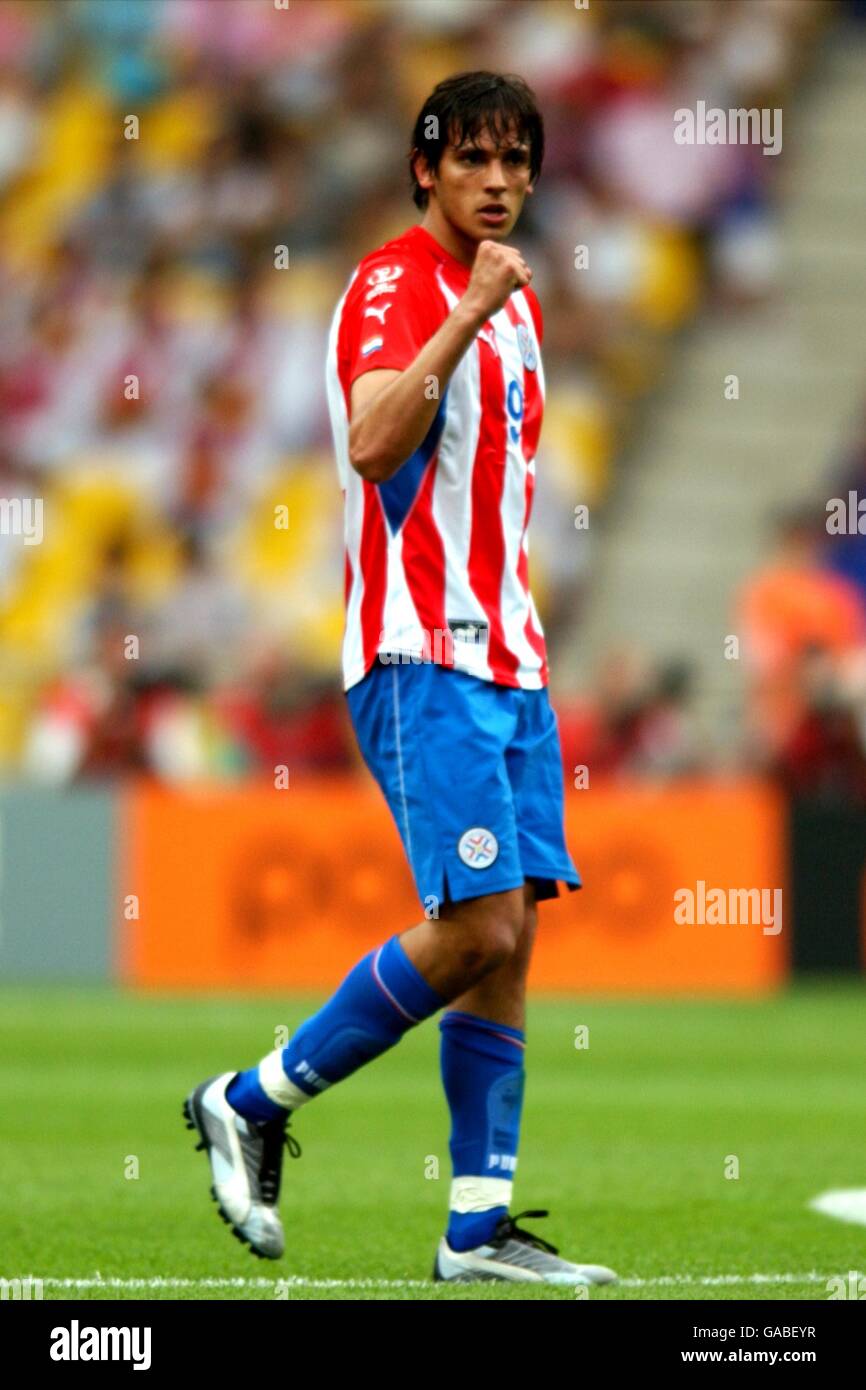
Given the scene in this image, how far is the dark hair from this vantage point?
4.94m

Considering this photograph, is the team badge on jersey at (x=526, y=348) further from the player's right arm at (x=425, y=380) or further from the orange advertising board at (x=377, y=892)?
the orange advertising board at (x=377, y=892)

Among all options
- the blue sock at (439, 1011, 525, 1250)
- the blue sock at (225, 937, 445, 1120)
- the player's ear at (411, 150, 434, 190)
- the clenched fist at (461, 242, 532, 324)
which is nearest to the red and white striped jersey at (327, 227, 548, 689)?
the player's ear at (411, 150, 434, 190)

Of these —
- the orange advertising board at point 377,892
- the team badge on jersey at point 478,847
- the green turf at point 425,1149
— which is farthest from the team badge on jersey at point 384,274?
the orange advertising board at point 377,892

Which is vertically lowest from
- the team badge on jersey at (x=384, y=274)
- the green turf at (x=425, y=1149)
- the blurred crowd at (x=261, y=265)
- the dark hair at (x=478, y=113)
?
the green turf at (x=425, y=1149)

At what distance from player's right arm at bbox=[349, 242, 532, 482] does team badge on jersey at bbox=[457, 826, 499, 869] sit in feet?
2.26

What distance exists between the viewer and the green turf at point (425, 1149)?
5.19 metres

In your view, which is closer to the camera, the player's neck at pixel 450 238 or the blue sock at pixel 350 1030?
the blue sock at pixel 350 1030

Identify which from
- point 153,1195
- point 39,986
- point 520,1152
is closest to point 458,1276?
point 153,1195

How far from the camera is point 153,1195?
642cm

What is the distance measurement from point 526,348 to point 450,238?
10.6 inches

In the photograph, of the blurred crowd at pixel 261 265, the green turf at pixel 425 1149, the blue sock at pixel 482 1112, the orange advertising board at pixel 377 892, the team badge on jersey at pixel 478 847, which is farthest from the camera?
the blurred crowd at pixel 261 265

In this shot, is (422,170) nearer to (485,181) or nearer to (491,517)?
(485,181)
